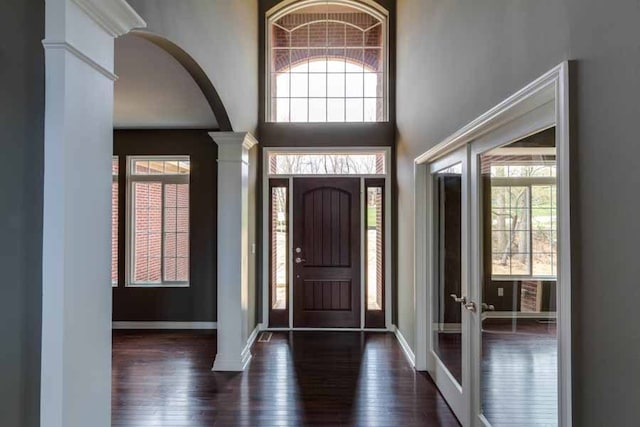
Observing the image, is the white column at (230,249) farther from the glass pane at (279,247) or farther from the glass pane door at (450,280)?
the glass pane door at (450,280)

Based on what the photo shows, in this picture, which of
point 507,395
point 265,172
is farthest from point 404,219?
point 507,395

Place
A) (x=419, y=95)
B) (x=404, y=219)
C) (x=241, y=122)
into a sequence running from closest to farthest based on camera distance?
(x=419, y=95)
(x=241, y=122)
(x=404, y=219)

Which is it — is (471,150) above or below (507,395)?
above

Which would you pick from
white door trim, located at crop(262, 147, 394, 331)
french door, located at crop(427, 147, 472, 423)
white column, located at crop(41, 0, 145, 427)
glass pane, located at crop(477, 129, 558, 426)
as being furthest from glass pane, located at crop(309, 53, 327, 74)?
white column, located at crop(41, 0, 145, 427)

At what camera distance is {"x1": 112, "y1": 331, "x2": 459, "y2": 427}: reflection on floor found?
9.80 ft

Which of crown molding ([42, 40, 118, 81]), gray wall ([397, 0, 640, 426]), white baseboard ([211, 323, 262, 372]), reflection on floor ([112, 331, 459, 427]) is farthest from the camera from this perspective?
white baseboard ([211, 323, 262, 372])

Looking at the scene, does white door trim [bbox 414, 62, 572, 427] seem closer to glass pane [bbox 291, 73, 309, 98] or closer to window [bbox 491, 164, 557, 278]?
window [bbox 491, 164, 557, 278]

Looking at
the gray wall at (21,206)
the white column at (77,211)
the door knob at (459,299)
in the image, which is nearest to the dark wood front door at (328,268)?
the door knob at (459,299)

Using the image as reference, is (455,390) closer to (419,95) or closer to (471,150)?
(471,150)

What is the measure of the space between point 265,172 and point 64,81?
401cm

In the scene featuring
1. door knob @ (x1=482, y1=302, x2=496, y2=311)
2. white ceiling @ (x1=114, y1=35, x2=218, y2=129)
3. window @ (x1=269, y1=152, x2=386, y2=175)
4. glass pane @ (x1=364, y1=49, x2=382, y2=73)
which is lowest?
door knob @ (x1=482, y1=302, x2=496, y2=311)

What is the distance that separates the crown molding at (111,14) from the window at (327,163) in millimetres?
3701

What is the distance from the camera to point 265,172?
5387 millimetres

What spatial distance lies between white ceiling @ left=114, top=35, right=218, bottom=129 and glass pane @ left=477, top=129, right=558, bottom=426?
2.55 m
